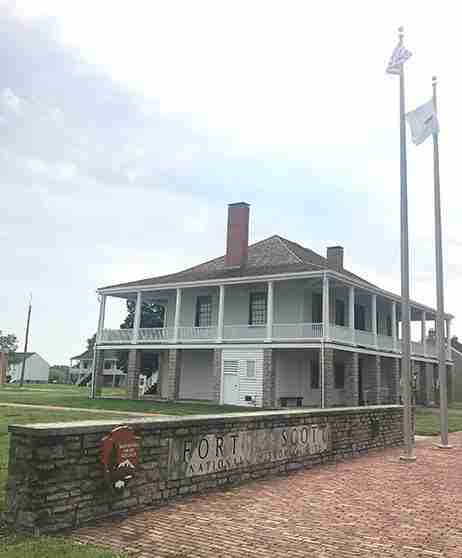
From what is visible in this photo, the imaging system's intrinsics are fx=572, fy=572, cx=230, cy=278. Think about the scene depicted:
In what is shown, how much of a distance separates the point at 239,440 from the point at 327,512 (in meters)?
Answer: 1.87

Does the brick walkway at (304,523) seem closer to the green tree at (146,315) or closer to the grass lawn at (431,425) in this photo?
the grass lawn at (431,425)

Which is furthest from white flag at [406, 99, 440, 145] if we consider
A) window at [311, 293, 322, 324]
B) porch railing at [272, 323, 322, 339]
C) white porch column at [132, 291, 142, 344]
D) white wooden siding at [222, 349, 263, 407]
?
white porch column at [132, 291, 142, 344]

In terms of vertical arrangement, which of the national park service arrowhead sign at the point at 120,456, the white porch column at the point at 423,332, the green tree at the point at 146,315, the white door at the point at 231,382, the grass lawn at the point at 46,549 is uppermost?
the green tree at the point at 146,315

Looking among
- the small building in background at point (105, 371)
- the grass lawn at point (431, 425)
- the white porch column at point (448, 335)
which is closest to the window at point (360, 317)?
the white porch column at point (448, 335)

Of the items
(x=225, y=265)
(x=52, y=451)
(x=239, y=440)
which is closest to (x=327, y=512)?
(x=239, y=440)

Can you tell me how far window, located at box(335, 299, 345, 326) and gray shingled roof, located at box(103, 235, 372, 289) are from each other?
206 cm

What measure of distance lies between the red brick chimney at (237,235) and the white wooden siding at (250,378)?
539 cm

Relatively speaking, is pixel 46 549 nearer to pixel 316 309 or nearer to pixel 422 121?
pixel 422 121

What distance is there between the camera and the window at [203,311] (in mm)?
29516

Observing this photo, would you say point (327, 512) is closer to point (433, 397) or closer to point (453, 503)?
point (453, 503)

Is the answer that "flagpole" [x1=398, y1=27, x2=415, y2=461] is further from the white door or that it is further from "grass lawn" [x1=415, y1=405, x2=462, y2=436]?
the white door


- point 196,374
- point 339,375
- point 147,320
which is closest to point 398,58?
point 339,375

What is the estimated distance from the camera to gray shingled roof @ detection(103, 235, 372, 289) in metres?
26.5

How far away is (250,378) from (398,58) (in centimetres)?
1583
